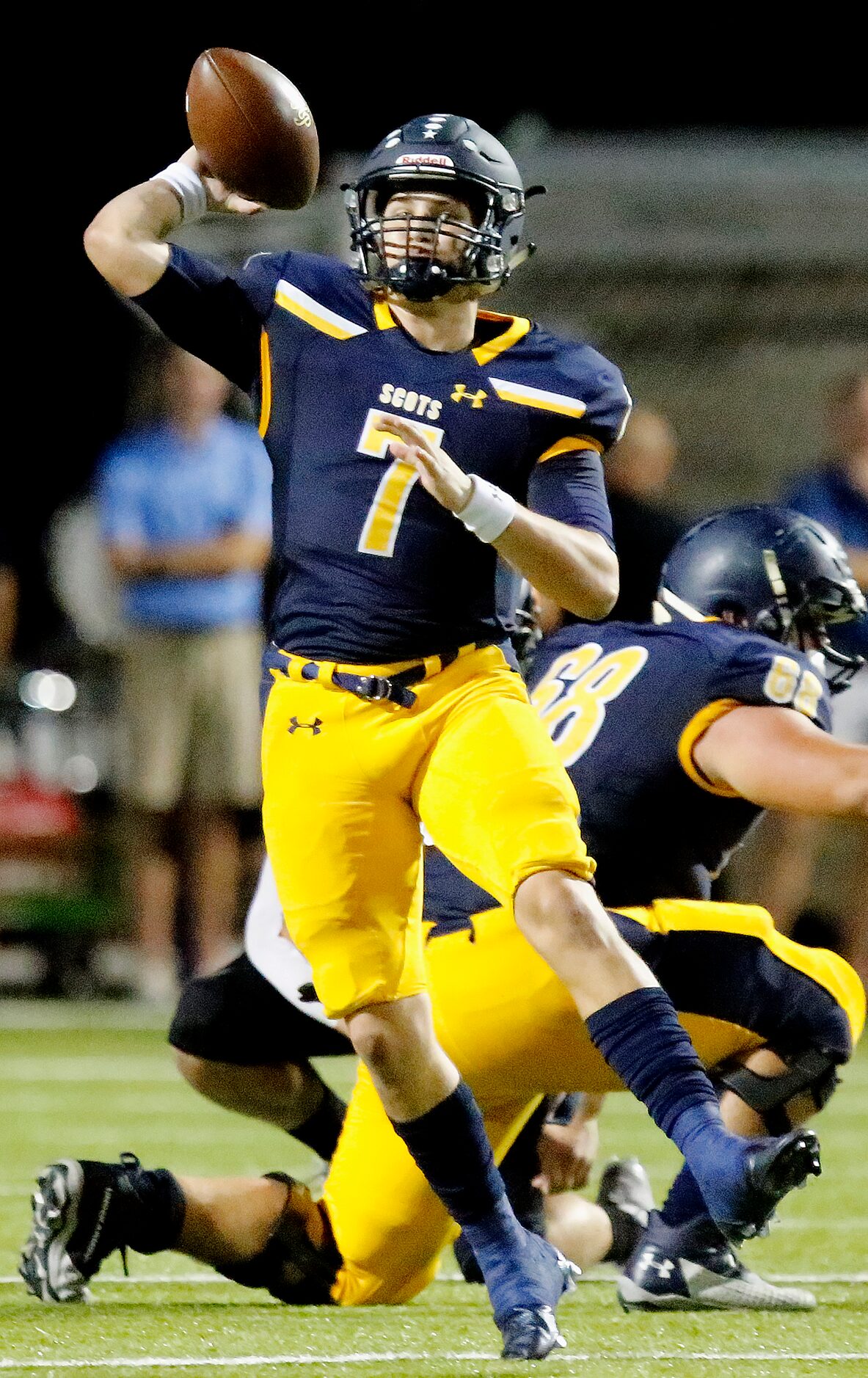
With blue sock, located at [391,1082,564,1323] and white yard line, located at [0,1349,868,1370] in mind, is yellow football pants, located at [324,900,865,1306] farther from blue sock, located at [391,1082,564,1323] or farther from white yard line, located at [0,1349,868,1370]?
white yard line, located at [0,1349,868,1370]

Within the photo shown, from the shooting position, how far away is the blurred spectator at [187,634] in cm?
742

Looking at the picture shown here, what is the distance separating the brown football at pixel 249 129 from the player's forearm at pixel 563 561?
0.70 metres

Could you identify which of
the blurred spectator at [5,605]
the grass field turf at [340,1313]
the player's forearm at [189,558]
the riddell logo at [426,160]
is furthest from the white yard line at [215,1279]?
the blurred spectator at [5,605]

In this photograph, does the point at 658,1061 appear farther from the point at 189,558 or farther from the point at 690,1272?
the point at 189,558

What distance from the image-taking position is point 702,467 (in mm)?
9320

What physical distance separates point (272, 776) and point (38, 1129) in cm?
216

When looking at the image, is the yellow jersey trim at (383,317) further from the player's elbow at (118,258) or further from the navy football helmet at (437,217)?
the player's elbow at (118,258)

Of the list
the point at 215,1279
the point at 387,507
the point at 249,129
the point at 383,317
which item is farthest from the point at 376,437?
the point at 215,1279

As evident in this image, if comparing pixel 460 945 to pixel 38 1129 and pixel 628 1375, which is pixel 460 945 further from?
pixel 38 1129

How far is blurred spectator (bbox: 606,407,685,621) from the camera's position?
6836 mm

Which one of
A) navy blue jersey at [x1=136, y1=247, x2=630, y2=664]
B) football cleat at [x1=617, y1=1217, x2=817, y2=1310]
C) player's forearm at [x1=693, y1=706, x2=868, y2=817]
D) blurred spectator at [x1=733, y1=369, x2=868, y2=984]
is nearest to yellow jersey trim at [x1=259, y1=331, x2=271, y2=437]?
navy blue jersey at [x1=136, y1=247, x2=630, y2=664]

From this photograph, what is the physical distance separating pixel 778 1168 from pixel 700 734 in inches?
36.1

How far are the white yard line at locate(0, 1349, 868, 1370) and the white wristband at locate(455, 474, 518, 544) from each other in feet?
3.49

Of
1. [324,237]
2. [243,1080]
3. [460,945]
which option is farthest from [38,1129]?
[324,237]
